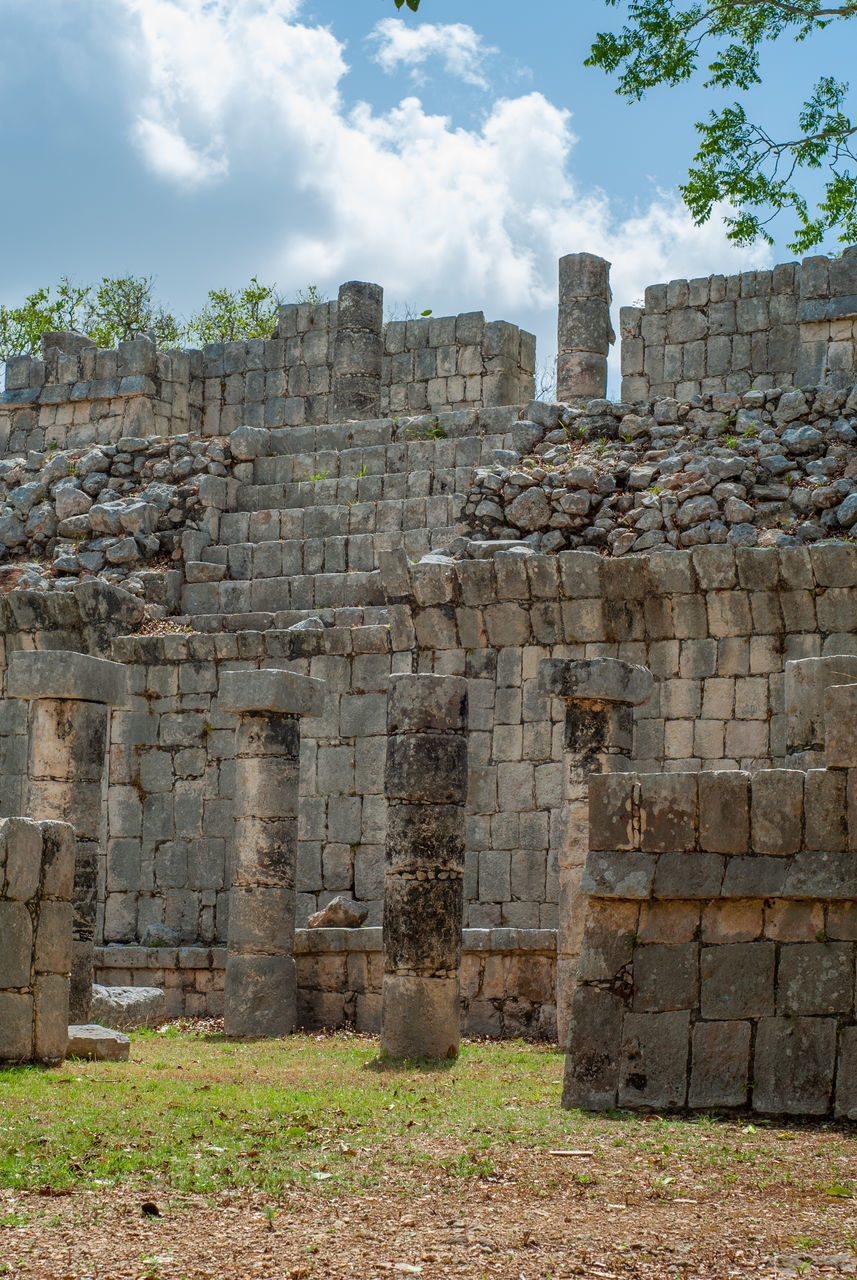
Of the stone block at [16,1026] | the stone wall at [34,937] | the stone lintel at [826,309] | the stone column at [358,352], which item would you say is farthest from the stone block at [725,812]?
the stone column at [358,352]

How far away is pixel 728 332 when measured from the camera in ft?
69.8

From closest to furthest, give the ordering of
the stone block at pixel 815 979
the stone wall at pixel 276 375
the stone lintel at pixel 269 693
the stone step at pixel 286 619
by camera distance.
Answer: the stone block at pixel 815 979 → the stone lintel at pixel 269 693 → the stone step at pixel 286 619 → the stone wall at pixel 276 375

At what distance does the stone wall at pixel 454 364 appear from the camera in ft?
77.7

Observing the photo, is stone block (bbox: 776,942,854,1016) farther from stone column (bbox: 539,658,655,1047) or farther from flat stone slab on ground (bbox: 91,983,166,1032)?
flat stone slab on ground (bbox: 91,983,166,1032)

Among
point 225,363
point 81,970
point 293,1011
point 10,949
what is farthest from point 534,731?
point 225,363

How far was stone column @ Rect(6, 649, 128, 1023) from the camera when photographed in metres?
13.5

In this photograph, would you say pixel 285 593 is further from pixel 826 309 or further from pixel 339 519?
pixel 826 309

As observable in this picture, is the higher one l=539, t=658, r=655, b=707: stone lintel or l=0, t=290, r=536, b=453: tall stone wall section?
l=0, t=290, r=536, b=453: tall stone wall section

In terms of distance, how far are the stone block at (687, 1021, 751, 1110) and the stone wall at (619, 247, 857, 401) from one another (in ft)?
42.4

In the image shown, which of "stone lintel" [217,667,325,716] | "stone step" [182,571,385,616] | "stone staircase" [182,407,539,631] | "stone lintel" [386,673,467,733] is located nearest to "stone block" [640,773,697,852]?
"stone lintel" [386,673,467,733]

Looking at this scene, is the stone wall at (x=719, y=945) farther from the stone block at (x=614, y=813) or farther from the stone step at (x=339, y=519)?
the stone step at (x=339, y=519)

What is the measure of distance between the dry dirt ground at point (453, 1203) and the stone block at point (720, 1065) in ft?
0.58

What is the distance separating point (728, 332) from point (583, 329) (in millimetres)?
1931

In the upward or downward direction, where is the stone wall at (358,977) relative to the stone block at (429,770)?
downward
